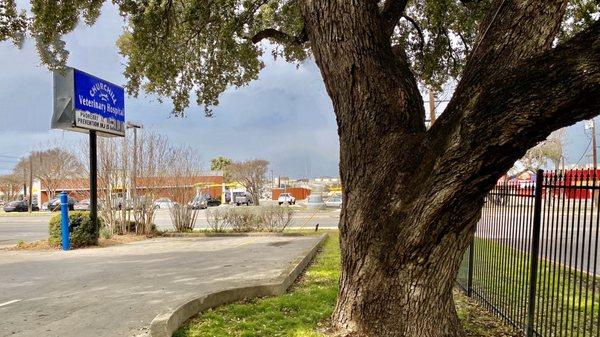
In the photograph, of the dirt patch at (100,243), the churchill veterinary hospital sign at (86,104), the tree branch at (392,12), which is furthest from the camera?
the dirt patch at (100,243)

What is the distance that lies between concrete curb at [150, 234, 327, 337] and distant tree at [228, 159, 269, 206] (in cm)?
3736

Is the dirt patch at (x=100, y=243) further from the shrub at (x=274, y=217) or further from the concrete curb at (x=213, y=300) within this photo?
the concrete curb at (x=213, y=300)

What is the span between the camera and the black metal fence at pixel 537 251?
15.3ft

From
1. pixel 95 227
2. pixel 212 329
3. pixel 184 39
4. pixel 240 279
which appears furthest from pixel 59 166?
pixel 212 329

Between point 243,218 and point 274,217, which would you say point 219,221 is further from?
point 274,217

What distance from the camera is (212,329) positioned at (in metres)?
5.53

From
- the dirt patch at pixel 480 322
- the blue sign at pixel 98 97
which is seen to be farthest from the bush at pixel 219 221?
the dirt patch at pixel 480 322

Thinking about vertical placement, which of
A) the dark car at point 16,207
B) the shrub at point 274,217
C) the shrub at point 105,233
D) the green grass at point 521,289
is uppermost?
the green grass at point 521,289

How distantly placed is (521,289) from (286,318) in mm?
2822

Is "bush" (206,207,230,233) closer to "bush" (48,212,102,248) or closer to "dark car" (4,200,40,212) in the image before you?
"bush" (48,212,102,248)

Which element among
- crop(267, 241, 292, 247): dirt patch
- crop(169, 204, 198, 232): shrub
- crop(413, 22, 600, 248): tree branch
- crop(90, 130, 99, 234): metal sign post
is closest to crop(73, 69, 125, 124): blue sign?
crop(90, 130, 99, 234): metal sign post

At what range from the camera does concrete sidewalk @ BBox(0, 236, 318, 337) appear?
578cm

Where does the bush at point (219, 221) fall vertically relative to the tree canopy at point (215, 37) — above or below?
below

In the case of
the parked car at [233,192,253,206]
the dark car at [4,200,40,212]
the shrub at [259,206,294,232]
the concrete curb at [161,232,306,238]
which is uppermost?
the shrub at [259,206,294,232]
